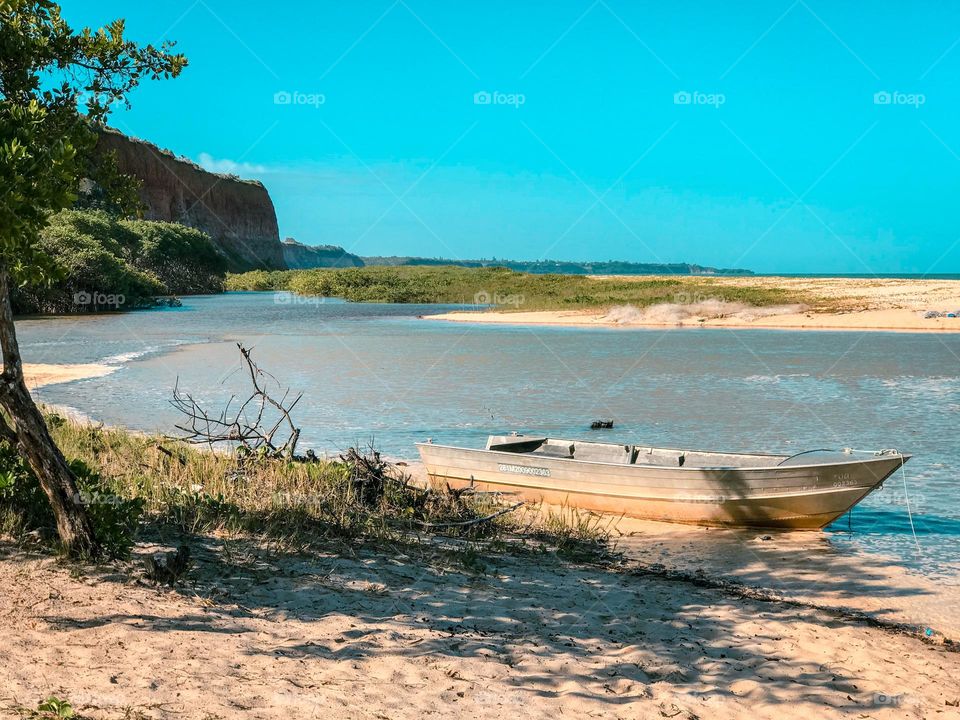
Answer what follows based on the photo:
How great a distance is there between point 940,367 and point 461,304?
49656 mm

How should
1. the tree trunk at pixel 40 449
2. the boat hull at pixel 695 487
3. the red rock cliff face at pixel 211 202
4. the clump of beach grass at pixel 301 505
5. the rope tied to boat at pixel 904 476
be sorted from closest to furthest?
1. the tree trunk at pixel 40 449
2. the clump of beach grass at pixel 301 505
3. the rope tied to boat at pixel 904 476
4. the boat hull at pixel 695 487
5. the red rock cliff face at pixel 211 202

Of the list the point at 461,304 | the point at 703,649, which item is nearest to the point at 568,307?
the point at 461,304

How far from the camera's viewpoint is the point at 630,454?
40.5 ft

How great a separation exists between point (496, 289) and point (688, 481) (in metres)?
72.5

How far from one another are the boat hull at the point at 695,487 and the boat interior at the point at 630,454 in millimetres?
389

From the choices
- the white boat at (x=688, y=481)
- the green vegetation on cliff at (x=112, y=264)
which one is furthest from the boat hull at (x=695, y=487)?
the green vegetation on cliff at (x=112, y=264)

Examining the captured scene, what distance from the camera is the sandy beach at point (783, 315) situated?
4581 cm

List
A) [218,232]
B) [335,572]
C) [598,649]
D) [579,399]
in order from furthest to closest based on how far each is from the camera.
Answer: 1. [218,232]
2. [579,399]
3. [335,572]
4. [598,649]

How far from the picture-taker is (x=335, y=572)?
25.1 feet

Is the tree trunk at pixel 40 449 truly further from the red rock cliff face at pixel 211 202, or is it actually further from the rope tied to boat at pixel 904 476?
the red rock cliff face at pixel 211 202

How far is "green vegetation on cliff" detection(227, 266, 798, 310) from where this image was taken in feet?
203

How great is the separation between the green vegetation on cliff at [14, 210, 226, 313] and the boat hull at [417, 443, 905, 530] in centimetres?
1958

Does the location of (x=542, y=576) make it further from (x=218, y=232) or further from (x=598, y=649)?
(x=218, y=232)

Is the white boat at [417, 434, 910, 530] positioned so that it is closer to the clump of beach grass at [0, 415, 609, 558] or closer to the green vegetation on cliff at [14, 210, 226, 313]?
the clump of beach grass at [0, 415, 609, 558]
